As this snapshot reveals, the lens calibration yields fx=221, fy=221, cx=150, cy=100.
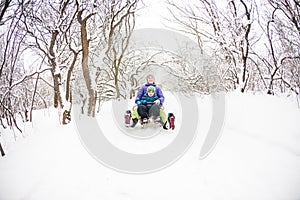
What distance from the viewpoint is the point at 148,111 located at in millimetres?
4445

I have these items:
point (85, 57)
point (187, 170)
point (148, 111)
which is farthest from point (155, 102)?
point (187, 170)

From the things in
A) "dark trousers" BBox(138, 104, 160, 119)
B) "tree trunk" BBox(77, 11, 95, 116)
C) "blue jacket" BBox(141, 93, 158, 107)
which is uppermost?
"tree trunk" BBox(77, 11, 95, 116)

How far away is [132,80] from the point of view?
A: 581 inches

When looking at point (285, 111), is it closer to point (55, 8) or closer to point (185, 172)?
point (185, 172)

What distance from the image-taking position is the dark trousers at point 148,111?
169 inches

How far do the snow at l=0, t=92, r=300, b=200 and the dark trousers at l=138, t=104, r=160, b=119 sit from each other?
854 mm

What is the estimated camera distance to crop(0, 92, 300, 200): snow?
1886 mm

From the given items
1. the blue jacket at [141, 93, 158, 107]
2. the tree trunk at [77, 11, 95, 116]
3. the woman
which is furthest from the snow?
the tree trunk at [77, 11, 95, 116]

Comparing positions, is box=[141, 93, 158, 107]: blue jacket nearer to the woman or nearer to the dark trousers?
the woman

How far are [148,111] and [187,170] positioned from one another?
221 cm

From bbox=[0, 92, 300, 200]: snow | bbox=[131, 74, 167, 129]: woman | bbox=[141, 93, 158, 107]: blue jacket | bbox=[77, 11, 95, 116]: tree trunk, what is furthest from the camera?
bbox=[77, 11, 95, 116]: tree trunk

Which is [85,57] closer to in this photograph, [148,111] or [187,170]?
[148,111]

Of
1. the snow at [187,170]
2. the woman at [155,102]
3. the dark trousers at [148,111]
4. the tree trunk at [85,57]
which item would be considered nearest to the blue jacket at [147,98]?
the woman at [155,102]

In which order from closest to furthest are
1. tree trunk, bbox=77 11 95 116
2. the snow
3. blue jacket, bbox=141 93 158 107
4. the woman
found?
the snow
the woman
blue jacket, bbox=141 93 158 107
tree trunk, bbox=77 11 95 116
